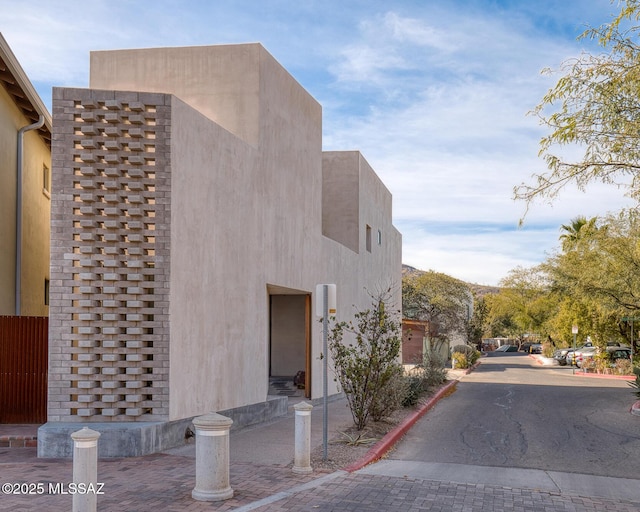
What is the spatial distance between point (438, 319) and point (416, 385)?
29986mm

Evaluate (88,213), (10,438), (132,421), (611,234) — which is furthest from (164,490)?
(611,234)

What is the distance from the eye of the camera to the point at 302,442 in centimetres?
940

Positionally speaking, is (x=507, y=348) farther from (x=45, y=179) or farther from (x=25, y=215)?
(x=25, y=215)

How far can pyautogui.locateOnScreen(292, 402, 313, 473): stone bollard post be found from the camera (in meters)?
9.40

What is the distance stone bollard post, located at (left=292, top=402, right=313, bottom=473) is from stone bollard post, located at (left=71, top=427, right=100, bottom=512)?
328 cm

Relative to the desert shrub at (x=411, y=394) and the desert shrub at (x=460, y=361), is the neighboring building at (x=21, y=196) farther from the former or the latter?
the desert shrub at (x=460, y=361)

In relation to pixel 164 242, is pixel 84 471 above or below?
below

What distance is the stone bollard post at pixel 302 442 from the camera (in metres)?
9.40

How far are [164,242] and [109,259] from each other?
88cm

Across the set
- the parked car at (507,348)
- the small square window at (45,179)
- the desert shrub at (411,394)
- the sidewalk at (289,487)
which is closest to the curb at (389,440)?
the sidewalk at (289,487)

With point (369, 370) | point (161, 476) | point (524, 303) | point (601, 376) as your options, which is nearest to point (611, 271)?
point (601, 376)

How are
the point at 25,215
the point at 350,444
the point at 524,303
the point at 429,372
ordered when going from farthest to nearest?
the point at 524,303 < the point at 429,372 < the point at 25,215 < the point at 350,444

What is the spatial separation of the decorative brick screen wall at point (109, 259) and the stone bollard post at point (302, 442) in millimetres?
2567

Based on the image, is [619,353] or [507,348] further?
[507,348]
